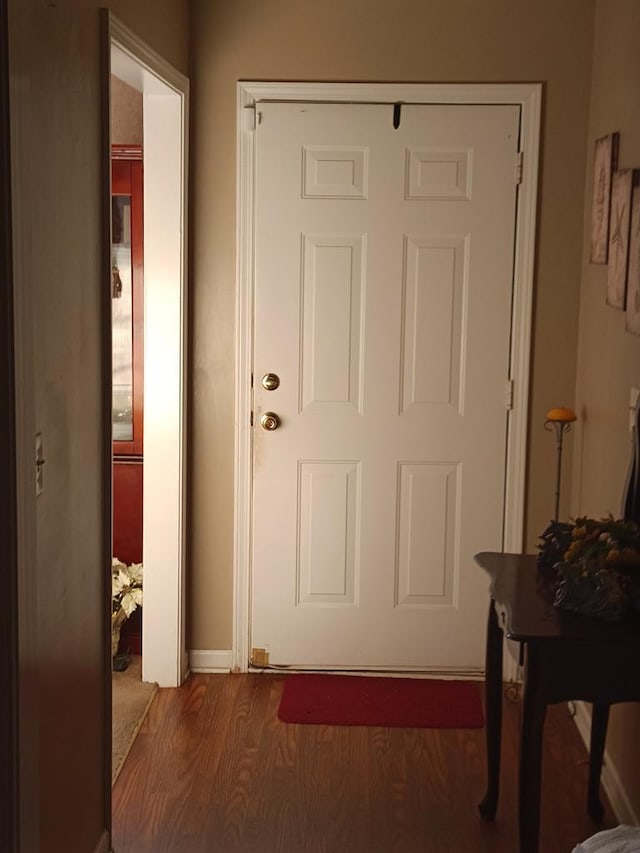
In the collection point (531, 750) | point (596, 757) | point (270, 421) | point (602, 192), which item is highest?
point (602, 192)

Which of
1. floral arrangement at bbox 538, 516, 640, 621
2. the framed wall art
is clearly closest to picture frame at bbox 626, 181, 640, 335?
the framed wall art

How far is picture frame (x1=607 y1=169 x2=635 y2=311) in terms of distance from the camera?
10.5ft

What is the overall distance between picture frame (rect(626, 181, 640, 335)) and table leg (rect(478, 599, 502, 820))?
2.86 ft

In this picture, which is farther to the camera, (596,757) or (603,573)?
(596,757)

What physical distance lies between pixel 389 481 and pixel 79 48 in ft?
6.72

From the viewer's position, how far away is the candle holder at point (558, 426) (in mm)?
3645

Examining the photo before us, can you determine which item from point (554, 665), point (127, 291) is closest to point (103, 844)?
point (554, 665)

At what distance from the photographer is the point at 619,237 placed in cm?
329

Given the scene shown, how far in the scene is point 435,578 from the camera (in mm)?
4133

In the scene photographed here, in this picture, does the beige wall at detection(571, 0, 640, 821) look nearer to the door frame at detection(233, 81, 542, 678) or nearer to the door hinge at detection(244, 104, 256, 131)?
the door frame at detection(233, 81, 542, 678)

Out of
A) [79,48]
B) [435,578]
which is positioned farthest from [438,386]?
[79,48]

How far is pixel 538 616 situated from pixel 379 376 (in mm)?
1690

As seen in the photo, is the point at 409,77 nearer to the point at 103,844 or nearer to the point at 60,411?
the point at 60,411

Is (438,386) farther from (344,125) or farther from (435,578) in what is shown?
(344,125)
